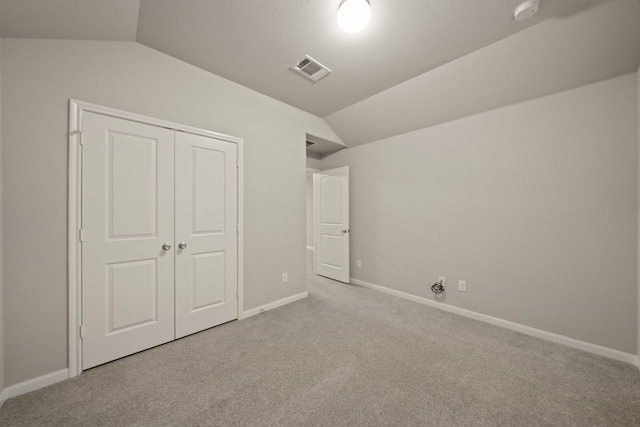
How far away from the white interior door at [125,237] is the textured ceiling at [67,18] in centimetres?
55

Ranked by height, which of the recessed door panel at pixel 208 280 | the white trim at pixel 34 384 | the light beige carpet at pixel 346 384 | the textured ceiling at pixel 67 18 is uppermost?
the textured ceiling at pixel 67 18

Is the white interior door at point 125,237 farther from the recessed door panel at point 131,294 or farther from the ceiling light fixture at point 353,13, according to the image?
the ceiling light fixture at point 353,13

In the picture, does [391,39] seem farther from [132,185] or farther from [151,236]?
[151,236]

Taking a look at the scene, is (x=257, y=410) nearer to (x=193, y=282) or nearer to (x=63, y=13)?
(x=193, y=282)

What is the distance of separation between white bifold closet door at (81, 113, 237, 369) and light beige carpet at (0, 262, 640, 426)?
0.23 m

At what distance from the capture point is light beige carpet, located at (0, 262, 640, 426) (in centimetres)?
142

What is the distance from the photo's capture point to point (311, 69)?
2422 millimetres

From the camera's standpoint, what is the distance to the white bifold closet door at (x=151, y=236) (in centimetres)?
186

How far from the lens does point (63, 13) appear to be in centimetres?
153

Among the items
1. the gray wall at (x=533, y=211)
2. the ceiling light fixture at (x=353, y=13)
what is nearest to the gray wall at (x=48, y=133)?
the ceiling light fixture at (x=353, y=13)

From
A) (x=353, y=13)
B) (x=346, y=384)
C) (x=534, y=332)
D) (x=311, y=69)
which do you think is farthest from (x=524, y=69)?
(x=346, y=384)

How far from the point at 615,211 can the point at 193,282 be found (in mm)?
3883

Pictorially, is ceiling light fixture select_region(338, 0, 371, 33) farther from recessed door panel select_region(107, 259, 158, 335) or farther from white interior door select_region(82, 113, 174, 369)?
recessed door panel select_region(107, 259, 158, 335)

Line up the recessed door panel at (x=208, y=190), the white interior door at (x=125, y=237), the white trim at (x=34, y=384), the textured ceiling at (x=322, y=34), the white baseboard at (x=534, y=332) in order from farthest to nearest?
the recessed door panel at (x=208, y=190) < the white baseboard at (x=534, y=332) < the white interior door at (x=125, y=237) < the textured ceiling at (x=322, y=34) < the white trim at (x=34, y=384)
